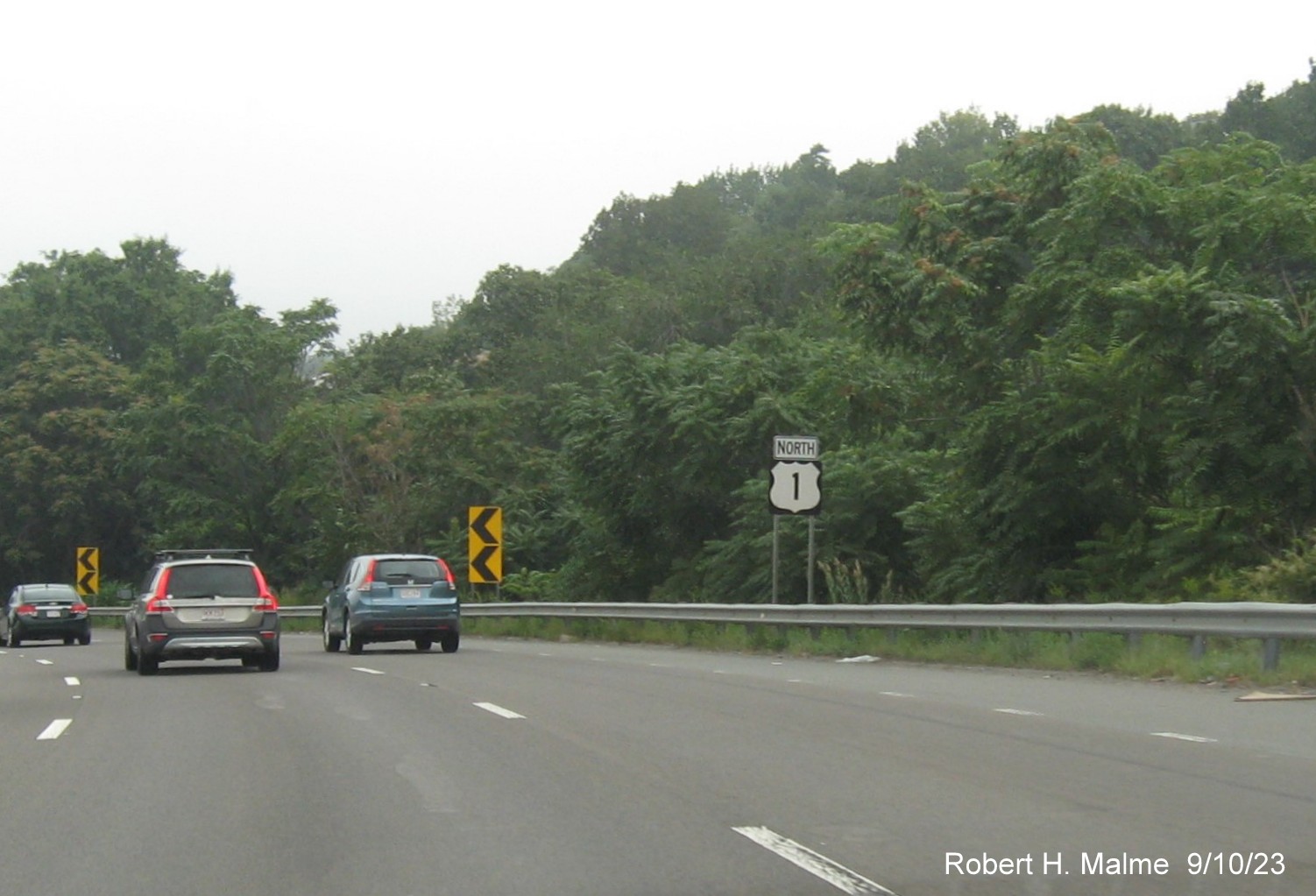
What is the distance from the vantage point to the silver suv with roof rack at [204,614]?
21844mm

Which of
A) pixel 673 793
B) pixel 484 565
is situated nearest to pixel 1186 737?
pixel 673 793

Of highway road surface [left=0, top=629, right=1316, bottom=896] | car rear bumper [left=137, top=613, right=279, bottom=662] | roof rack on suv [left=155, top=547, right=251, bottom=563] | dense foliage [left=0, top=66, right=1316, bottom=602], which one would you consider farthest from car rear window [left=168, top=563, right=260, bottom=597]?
dense foliage [left=0, top=66, right=1316, bottom=602]

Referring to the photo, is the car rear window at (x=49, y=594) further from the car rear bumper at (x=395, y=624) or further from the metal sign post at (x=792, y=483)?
the metal sign post at (x=792, y=483)

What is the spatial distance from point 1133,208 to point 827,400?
23.8 ft

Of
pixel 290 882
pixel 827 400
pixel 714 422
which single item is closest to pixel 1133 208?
pixel 827 400

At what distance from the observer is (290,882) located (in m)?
7.42

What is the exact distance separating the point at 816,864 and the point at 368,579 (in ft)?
68.3

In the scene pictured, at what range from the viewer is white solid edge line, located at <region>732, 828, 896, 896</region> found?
7.08 meters

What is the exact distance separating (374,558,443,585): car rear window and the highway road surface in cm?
1015

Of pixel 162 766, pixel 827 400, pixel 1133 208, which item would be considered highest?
pixel 1133 208

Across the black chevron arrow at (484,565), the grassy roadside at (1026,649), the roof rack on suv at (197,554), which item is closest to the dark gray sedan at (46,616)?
the black chevron arrow at (484,565)

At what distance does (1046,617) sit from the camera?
20.0 m

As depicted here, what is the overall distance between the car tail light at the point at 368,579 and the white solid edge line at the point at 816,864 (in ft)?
64.8

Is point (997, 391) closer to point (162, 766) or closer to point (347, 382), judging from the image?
point (162, 766)
